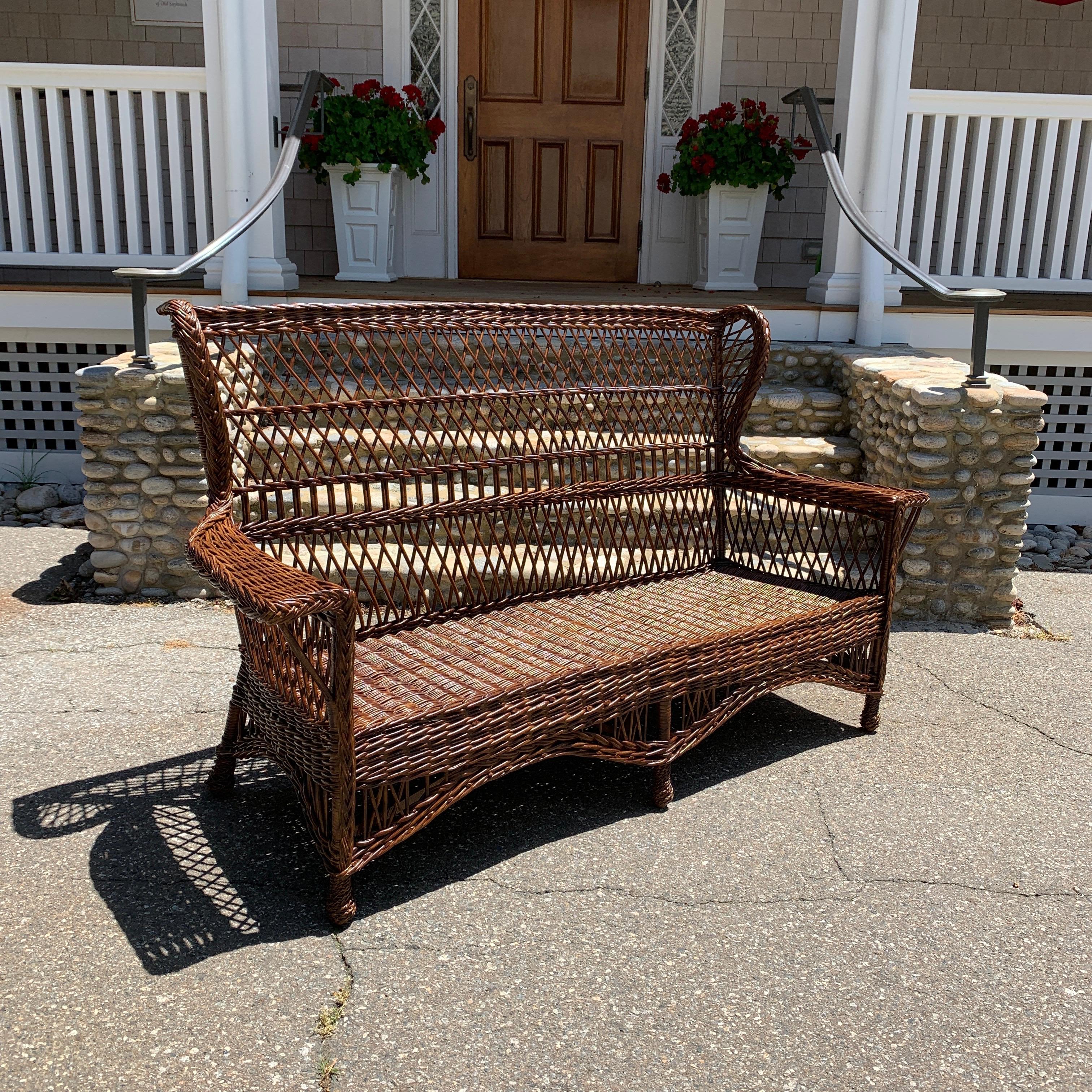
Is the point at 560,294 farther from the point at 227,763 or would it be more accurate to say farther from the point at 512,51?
the point at 227,763

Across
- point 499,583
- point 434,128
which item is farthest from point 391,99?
point 499,583

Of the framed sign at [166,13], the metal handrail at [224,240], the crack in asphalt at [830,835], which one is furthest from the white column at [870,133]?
the framed sign at [166,13]

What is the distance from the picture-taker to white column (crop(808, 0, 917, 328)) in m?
4.97

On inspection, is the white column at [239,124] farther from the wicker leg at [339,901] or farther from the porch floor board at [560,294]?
the wicker leg at [339,901]

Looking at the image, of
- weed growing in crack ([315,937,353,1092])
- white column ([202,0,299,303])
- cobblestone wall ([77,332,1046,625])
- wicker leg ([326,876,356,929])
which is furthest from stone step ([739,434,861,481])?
weed growing in crack ([315,937,353,1092])

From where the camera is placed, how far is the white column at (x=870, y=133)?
497cm

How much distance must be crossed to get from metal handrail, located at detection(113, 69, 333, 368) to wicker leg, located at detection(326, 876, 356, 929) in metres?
2.53

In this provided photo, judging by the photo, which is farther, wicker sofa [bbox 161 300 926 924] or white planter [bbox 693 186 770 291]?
white planter [bbox 693 186 770 291]

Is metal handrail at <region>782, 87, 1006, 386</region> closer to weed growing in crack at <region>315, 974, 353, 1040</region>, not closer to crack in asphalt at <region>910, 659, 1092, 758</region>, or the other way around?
crack in asphalt at <region>910, 659, 1092, 758</region>

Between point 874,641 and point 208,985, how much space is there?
76.1 inches

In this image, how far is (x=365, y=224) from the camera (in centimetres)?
609

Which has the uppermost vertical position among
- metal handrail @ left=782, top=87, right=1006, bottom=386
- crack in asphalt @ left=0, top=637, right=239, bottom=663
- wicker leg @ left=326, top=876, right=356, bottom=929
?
metal handrail @ left=782, top=87, right=1006, bottom=386

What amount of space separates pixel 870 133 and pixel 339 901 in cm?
436

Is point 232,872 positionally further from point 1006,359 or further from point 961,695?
point 1006,359
